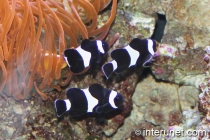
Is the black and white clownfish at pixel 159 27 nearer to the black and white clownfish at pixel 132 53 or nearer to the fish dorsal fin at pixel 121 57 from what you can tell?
the black and white clownfish at pixel 132 53

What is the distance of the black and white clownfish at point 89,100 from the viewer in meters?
2.26

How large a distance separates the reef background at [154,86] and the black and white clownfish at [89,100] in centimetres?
35

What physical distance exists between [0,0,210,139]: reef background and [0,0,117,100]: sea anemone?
0.18m

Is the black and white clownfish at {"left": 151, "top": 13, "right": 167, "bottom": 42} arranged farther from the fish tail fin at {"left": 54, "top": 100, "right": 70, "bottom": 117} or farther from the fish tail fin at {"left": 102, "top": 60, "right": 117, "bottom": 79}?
the fish tail fin at {"left": 54, "top": 100, "right": 70, "bottom": 117}

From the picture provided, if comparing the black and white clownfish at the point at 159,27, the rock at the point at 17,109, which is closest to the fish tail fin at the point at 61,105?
the rock at the point at 17,109

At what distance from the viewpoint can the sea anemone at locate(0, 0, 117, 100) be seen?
2.21m

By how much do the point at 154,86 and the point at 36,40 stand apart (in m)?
1.47

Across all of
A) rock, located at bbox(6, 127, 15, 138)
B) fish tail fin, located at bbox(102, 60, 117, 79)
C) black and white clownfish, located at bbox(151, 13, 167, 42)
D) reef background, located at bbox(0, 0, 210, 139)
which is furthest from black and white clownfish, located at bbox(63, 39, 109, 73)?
black and white clownfish, located at bbox(151, 13, 167, 42)

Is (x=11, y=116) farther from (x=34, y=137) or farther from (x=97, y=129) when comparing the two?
(x=97, y=129)

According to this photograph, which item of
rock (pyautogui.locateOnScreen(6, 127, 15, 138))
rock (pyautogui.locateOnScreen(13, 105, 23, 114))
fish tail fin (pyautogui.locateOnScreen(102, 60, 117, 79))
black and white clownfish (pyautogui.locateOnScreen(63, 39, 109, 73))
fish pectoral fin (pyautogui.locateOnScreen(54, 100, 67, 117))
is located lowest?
rock (pyautogui.locateOnScreen(6, 127, 15, 138))

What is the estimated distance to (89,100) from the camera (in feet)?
7.52

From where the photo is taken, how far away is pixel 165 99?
3.02 metres

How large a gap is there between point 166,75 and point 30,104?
54.6 inches

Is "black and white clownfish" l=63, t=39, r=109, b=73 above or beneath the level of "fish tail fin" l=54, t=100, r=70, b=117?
above
